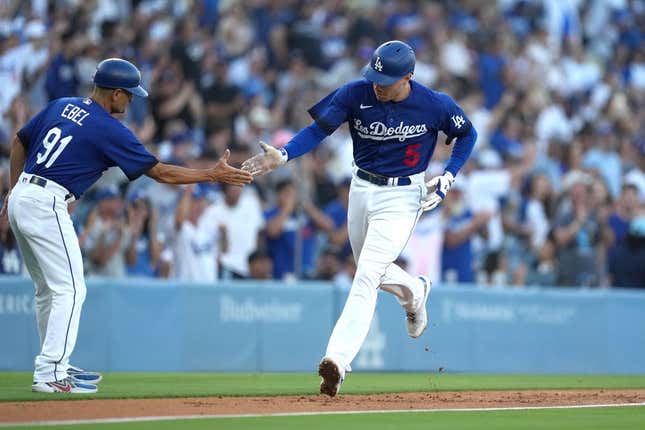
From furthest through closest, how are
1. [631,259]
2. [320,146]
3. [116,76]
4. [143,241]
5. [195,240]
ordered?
1. [320,146]
2. [631,259]
3. [195,240]
4. [143,241]
5. [116,76]

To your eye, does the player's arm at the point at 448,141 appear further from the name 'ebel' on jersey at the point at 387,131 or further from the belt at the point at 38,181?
the belt at the point at 38,181

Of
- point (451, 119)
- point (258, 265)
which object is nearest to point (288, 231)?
point (258, 265)

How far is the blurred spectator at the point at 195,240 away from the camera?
1469 cm

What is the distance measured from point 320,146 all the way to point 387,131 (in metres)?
8.99

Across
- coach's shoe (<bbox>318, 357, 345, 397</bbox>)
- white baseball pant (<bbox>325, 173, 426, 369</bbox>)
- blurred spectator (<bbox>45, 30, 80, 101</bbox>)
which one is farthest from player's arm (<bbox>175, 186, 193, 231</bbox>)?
coach's shoe (<bbox>318, 357, 345, 397</bbox>)

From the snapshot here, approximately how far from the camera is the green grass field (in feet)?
24.8

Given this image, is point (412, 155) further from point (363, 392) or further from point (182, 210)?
point (182, 210)

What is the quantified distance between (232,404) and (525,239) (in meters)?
10.0

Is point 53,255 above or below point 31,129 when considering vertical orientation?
below

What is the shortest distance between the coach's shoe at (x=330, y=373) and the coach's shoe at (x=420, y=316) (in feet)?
5.86

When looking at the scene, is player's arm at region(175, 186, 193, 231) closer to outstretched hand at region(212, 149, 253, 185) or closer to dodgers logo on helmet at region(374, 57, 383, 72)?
outstretched hand at region(212, 149, 253, 185)

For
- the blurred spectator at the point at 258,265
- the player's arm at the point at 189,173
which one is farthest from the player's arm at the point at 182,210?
the player's arm at the point at 189,173

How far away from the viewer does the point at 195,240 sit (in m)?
14.8

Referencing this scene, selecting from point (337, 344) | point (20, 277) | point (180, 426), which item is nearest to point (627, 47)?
point (20, 277)
